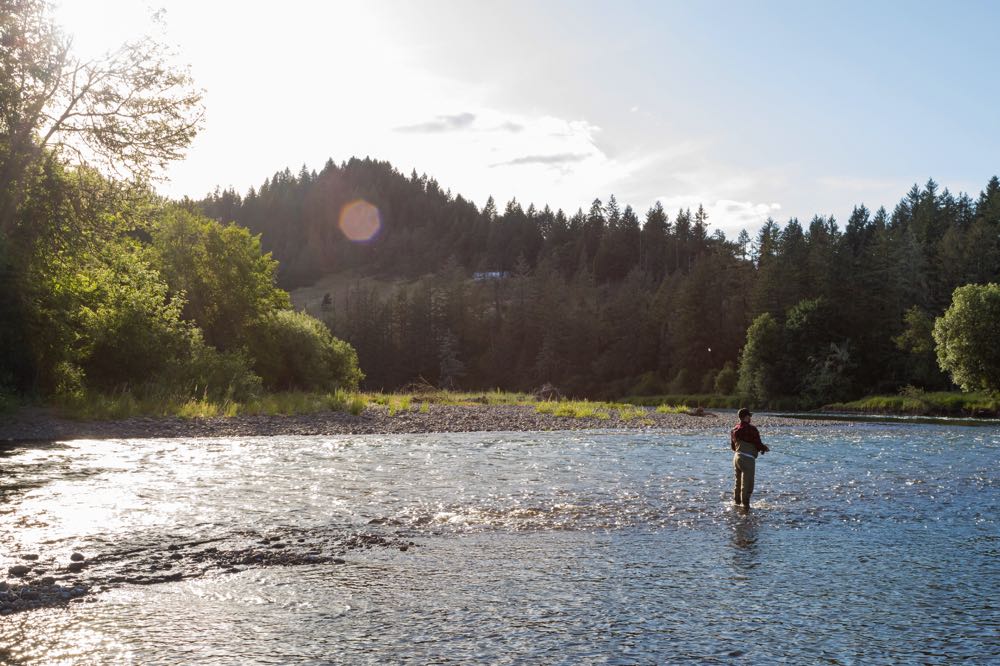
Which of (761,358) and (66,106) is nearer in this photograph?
(66,106)

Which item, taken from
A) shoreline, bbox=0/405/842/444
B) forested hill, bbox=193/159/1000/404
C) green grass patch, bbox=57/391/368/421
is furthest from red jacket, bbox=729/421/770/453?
forested hill, bbox=193/159/1000/404

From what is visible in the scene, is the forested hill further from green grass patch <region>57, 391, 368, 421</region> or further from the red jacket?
the red jacket

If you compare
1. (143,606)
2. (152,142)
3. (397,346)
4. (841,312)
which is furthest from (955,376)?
(397,346)

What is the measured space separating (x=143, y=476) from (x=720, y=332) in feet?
421

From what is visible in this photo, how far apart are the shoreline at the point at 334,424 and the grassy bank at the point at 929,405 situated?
38.2 m

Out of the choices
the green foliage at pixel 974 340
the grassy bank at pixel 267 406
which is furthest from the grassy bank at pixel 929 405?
the grassy bank at pixel 267 406

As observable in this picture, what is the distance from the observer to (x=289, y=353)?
4919cm

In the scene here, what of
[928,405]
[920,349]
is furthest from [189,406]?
[920,349]

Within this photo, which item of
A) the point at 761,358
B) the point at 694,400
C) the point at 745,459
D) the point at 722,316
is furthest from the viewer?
the point at 722,316

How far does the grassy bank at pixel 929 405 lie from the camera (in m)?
69.7

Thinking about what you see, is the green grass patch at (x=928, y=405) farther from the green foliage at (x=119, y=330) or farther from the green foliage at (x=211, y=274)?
the green foliage at (x=119, y=330)

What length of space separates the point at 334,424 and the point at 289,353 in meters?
17.5

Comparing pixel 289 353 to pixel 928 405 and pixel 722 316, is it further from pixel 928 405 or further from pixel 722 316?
pixel 722 316

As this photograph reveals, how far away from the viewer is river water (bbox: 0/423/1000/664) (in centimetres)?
787
